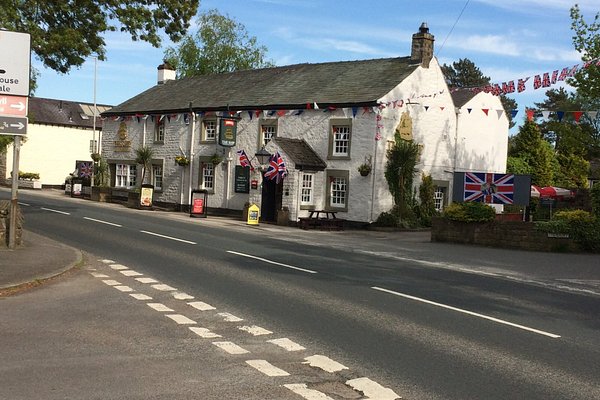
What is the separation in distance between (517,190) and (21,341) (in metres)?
21.1

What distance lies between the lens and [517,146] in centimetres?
5012

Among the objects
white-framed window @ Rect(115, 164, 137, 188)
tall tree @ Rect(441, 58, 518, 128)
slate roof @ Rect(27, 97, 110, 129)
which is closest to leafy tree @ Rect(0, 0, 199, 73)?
white-framed window @ Rect(115, 164, 137, 188)

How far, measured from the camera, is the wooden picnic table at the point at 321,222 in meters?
27.7

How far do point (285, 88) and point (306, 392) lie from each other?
29.0 metres

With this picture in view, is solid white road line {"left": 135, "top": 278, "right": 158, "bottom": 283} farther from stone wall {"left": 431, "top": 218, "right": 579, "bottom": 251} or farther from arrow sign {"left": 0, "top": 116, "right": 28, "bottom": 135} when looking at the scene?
stone wall {"left": 431, "top": 218, "right": 579, "bottom": 251}

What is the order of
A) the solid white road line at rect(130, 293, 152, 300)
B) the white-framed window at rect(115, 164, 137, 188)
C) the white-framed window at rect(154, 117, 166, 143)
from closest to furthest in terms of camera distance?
1. the solid white road line at rect(130, 293, 152, 300)
2. the white-framed window at rect(154, 117, 166, 143)
3. the white-framed window at rect(115, 164, 137, 188)

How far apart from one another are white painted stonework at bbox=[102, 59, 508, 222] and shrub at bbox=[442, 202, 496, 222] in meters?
6.09

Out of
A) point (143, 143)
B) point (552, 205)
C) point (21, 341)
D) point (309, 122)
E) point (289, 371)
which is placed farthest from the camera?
point (143, 143)

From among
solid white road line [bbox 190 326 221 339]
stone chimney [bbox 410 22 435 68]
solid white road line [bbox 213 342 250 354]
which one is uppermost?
stone chimney [bbox 410 22 435 68]

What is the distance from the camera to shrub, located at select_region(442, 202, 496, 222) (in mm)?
22266

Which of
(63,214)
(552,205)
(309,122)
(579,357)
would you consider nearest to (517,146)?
(552,205)

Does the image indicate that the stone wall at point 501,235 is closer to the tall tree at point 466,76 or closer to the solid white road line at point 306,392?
the solid white road line at point 306,392

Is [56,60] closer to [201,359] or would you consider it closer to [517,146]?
[201,359]

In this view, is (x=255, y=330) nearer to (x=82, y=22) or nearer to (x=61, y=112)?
(x=82, y=22)
